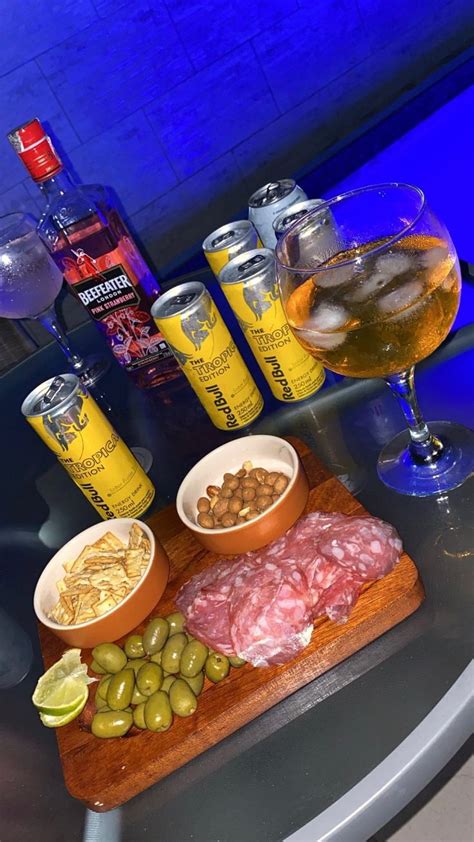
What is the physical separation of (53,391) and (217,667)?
0.41m

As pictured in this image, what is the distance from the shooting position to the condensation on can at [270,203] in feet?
3.60

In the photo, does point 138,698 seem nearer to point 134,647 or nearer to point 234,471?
point 134,647

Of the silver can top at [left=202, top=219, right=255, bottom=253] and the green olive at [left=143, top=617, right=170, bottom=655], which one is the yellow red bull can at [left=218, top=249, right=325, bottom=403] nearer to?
the silver can top at [left=202, top=219, right=255, bottom=253]

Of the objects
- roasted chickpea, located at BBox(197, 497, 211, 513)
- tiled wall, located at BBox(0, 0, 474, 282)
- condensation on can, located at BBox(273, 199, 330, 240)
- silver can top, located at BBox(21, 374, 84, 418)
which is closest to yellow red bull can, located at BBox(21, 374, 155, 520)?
silver can top, located at BBox(21, 374, 84, 418)

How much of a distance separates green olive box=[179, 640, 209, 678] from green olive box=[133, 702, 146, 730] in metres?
0.05

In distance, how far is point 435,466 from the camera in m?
0.82

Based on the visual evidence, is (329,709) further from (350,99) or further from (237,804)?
(350,99)

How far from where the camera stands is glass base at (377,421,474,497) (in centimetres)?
80

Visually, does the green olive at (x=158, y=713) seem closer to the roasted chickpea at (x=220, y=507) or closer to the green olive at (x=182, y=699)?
the green olive at (x=182, y=699)

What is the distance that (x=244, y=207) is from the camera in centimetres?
321

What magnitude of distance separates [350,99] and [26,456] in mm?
2606

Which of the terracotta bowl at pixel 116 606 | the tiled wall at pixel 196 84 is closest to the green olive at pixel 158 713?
the terracotta bowl at pixel 116 606

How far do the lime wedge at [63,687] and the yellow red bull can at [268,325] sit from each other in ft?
1.36

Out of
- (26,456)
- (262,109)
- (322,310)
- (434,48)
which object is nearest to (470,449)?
(322,310)
